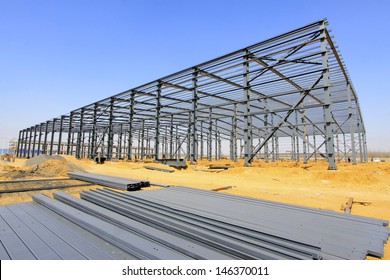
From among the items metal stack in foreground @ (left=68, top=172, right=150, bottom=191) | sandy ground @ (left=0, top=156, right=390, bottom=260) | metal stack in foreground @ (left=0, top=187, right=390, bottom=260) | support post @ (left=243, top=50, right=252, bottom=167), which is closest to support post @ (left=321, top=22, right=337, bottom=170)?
sandy ground @ (left=0, top=156, right=390, bottom=260)

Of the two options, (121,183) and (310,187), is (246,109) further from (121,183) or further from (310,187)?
(121,183)

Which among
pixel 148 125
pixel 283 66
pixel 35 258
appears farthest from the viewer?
pixel 148 125

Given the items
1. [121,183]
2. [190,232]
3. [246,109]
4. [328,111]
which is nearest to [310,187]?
[328,111]

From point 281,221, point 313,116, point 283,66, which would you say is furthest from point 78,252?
point 313,116

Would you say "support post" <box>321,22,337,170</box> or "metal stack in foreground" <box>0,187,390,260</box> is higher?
"support post" <box>321,22,337,170</box>

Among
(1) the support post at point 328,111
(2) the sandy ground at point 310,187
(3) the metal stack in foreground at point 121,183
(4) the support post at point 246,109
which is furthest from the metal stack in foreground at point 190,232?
(4) the support post at point 246,109

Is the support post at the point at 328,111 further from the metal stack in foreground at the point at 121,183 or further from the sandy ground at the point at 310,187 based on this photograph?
the metal stack in foreground at the point at 121,183

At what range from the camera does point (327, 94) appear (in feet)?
35.8

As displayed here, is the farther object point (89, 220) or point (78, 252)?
point (89, 220)

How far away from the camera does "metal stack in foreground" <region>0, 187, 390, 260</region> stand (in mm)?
2508

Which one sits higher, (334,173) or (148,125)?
(148,125)

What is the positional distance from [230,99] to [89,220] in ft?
64.8

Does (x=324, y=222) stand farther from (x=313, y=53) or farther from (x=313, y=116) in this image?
(x=313, y=116)

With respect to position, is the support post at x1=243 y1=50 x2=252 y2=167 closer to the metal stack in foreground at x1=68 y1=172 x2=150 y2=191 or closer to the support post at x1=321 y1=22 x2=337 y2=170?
the support post at x1=321 y1=22 x2=337 y2=170
